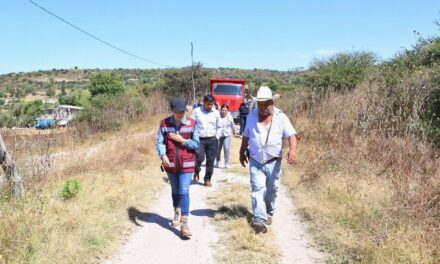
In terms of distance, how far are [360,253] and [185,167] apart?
95.4 inches

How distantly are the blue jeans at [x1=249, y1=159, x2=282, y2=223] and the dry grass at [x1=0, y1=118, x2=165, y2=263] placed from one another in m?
1.81

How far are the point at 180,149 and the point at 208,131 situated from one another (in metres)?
3.50

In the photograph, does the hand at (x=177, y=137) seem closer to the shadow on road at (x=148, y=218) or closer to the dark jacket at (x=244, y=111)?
the shadow on road at (x=148, y=218)

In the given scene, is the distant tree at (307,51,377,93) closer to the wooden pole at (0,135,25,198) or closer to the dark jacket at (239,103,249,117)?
the dark jacket at (239,103,249,117)

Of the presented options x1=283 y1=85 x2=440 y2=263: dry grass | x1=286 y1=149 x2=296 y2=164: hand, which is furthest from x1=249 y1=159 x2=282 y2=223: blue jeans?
x1=283 y1=85 x2=440 y2=263: dry grass

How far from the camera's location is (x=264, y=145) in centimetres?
626

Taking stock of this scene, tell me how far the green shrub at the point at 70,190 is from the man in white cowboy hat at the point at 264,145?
3043mm

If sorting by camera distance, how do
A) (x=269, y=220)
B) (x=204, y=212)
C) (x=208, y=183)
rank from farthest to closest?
(x=208, y=183), (x=204, y=212), (x=269, y=220)

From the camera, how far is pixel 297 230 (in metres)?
6.68

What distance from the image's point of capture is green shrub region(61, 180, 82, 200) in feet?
24.4

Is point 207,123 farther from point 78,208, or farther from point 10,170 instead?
point 10,170

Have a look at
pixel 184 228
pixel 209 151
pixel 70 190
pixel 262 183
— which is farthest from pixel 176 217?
pixel 209 151

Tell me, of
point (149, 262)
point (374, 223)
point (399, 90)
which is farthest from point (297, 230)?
point (399, 90)

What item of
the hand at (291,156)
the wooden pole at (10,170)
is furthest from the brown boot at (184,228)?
the wooden pole at (10,170)
